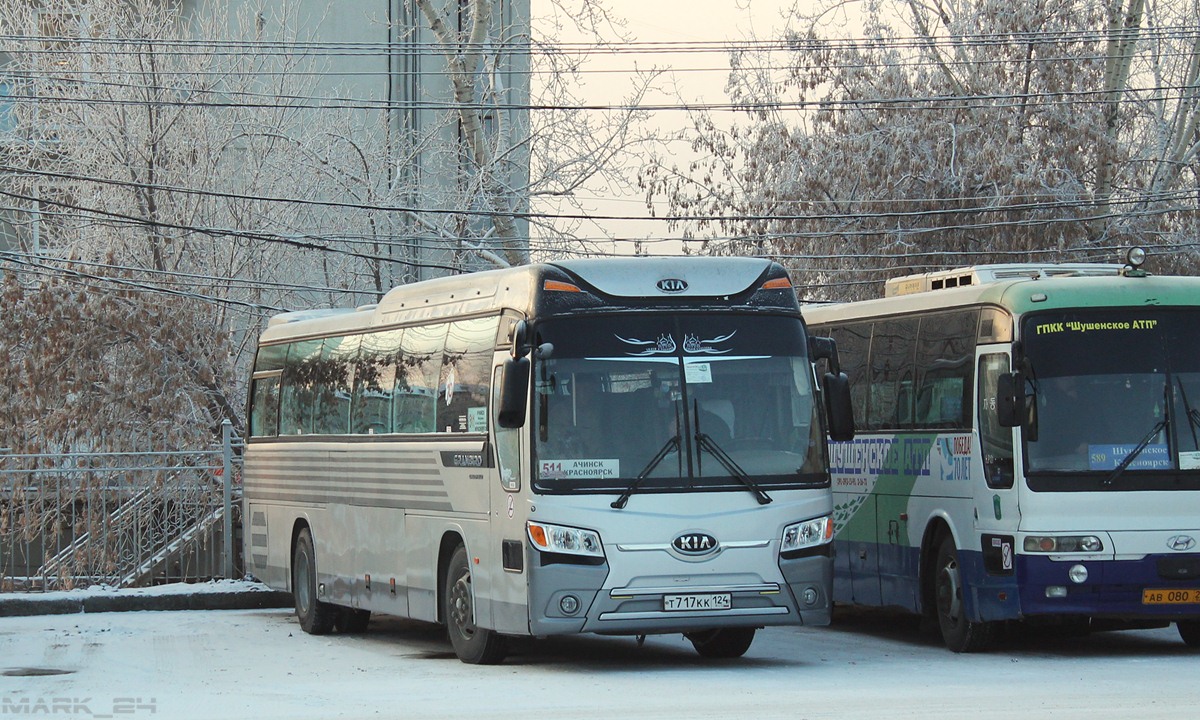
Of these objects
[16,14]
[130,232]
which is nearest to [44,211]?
[130,232]

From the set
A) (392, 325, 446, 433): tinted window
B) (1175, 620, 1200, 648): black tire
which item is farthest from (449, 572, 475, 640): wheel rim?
(1175, 620, 1200, 648): black tire

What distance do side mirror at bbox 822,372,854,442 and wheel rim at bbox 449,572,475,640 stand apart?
10.00 ft

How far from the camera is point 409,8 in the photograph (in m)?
40.7

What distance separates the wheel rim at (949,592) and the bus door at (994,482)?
44 centimetres

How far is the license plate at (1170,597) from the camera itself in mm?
14023

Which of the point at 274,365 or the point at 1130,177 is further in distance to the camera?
the point at 1130,177

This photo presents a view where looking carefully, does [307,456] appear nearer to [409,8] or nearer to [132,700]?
[132,700]

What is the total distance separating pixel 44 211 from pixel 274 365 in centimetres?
1028

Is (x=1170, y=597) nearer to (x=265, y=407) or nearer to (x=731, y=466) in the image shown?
(x=731, y=466)

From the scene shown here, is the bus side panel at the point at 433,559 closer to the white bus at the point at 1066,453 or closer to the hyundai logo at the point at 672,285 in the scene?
the hyundai logo at the point at 672,285

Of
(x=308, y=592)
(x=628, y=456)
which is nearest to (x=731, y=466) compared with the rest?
(x=628, y=456)

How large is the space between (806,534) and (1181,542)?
3022 mm

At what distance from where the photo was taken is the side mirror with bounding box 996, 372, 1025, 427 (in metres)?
13.9

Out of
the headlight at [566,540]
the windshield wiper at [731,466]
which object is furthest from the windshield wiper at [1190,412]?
the headlight at [566,540]
